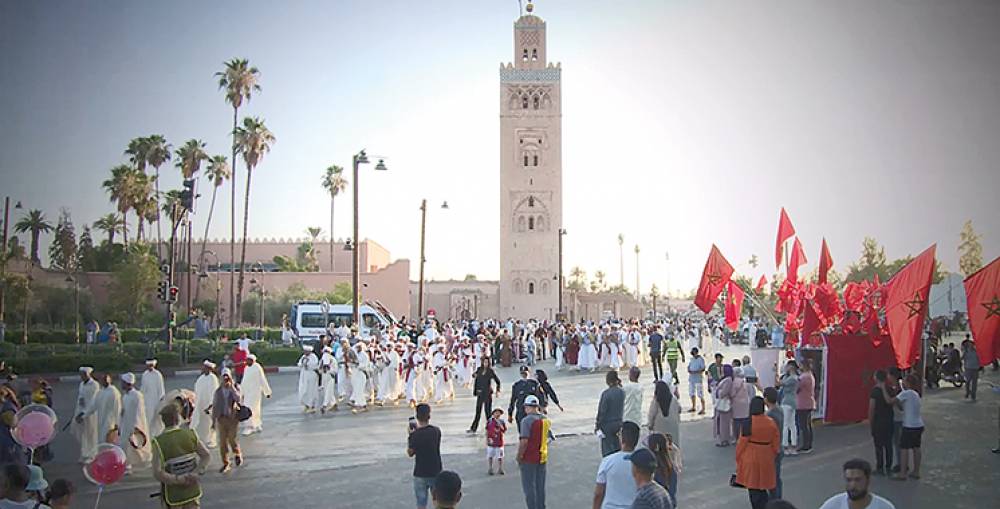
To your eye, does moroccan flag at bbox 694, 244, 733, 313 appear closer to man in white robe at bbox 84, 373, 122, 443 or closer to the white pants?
the white pants

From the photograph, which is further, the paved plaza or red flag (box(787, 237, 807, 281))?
red flag (box(787, 237, 807, 281))

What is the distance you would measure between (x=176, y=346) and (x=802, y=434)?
27.9 meters

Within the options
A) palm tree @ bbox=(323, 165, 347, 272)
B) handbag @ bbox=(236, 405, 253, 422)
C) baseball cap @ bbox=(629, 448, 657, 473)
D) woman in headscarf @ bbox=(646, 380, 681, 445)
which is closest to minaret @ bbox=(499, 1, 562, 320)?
palm tree @ bbox=(323, 165, 347, 272)

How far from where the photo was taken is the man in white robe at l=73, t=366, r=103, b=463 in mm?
13273

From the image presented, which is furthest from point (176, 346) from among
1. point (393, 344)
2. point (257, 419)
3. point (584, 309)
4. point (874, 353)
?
point (584, 309)

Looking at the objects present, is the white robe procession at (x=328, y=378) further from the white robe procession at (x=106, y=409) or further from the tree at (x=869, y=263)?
the tree at (x=869, y=263)

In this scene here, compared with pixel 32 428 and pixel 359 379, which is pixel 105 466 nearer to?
pixel 32 428

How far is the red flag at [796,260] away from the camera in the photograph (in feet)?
64.9

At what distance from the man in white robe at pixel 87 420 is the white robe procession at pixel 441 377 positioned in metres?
9.61

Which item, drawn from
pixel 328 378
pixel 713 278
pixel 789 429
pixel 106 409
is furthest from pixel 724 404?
pixel 106 409

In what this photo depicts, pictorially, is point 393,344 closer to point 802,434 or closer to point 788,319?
point 788,319

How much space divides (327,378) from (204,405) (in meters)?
4.96

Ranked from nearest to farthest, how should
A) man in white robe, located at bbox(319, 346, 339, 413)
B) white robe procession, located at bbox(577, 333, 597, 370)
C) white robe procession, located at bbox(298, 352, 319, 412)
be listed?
white robe procession, located at bbox(298, 352, 319, 412) → man in white robe, located at bbox(319, 346, 339, 413) → white robe procession, located at bbox(577, 333, 597, 370)

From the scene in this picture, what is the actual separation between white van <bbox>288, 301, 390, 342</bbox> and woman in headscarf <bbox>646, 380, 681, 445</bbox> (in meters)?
31.2
